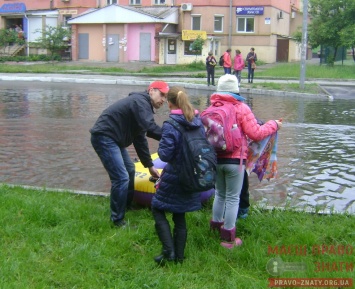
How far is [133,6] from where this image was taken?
46.7m

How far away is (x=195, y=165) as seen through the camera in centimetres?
465

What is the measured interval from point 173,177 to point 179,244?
24.6 inches

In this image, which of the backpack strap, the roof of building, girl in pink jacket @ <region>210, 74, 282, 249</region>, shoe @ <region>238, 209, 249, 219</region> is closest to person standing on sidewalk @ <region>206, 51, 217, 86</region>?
the roof of building

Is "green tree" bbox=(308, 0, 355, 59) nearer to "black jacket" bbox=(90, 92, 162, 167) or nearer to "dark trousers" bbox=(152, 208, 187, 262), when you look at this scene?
"black jacket" bbox=(90, 92, 162, 167)

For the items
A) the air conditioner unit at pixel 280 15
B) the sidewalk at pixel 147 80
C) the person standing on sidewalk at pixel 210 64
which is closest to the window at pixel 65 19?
the sidewalk at pixel 147 80

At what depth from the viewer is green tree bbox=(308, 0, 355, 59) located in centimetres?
3662

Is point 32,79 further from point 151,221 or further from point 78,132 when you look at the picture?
point 151,221

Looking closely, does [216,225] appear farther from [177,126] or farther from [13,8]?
[13,8]

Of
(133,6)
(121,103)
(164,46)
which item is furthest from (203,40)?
(121,103)

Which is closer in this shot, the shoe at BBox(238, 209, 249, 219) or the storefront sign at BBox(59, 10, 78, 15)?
the shoe at BBox(238, 209, 249, 219)

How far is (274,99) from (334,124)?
21.9ft

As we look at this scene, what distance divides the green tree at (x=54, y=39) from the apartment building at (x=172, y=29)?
0.85 m

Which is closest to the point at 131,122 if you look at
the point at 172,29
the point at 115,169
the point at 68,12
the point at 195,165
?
the point at 115,169

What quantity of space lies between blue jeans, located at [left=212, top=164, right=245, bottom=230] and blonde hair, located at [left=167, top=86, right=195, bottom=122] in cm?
68
